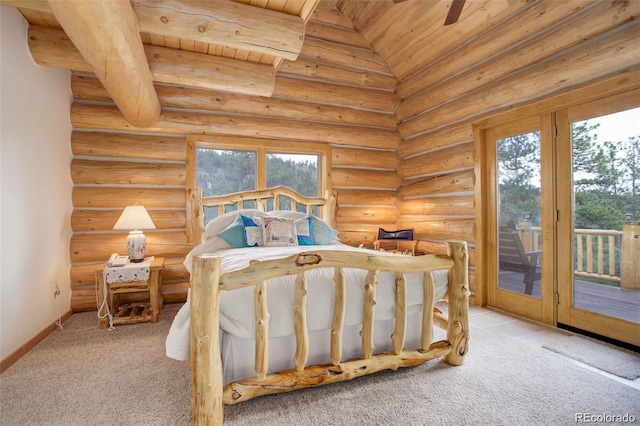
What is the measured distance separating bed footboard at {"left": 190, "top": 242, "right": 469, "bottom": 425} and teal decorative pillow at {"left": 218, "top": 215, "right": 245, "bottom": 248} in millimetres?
1507

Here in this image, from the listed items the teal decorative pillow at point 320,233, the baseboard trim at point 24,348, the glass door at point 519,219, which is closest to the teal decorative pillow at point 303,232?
the teal decorative pillow at point 320,233

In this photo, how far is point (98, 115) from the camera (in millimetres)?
3438

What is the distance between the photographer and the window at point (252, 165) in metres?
3.90

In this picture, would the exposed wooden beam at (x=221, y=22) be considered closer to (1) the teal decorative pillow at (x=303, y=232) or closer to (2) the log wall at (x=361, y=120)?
(2) the log wall at (x=361, y=120)

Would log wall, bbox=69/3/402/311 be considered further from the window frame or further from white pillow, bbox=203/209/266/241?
white pillow, bbox=203/209/266/241

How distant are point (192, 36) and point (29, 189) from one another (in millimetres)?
1846

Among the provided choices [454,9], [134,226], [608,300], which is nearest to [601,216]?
[608,300]

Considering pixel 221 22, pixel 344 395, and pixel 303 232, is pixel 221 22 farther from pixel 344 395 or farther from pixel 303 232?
pixel 344 395

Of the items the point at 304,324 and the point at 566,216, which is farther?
the point at 566,216

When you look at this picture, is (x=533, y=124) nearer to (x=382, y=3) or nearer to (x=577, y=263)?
(x=577, y=263)

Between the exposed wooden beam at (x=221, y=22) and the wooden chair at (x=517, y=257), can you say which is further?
the wooden chair at (x=517, y=257)

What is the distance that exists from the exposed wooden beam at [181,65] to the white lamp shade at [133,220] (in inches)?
51.8

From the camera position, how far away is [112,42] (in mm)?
1828

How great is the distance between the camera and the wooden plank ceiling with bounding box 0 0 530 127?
1.82m
